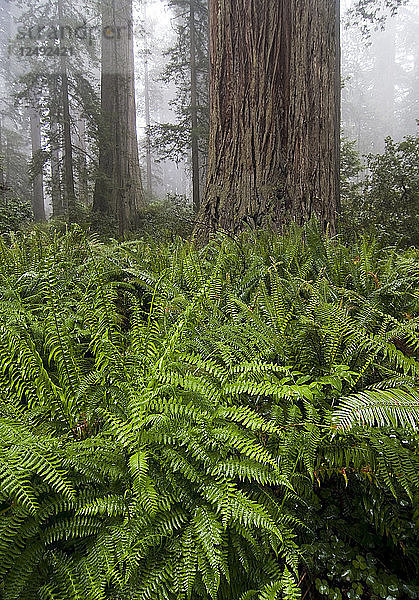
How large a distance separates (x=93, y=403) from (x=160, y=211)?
11.5 metres

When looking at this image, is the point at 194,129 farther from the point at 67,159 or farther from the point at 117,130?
the point at 67,159

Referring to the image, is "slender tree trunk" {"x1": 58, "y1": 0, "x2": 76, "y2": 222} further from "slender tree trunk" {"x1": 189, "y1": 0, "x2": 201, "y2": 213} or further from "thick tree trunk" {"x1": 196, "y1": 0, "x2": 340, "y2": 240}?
"thick tree trunk" {"x1": 196, "y1": 0, "x2": 340, "y2": 240}

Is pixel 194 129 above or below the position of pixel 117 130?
above

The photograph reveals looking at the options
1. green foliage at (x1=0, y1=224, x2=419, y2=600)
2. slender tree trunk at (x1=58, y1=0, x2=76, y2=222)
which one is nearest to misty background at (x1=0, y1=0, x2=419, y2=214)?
slender tree trunk at (x1=58, y1=0, x2=76, y2=222)

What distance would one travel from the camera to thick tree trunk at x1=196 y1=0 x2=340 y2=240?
4.12 metres

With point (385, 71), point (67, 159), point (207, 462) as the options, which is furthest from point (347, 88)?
point (207, 462)

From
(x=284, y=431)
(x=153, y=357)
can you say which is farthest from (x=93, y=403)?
(x=284, y=431)

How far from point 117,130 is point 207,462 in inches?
465

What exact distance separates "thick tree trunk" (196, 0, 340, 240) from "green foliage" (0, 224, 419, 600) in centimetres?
250

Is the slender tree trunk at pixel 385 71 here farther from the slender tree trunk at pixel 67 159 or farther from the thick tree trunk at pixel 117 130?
the slender tree trunk at pixel 67 159

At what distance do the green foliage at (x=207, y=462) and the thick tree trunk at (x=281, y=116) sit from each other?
250 cm

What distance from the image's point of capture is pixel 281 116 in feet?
13.8

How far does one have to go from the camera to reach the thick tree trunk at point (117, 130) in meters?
11.2

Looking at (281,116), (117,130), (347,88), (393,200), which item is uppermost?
(347,88)
